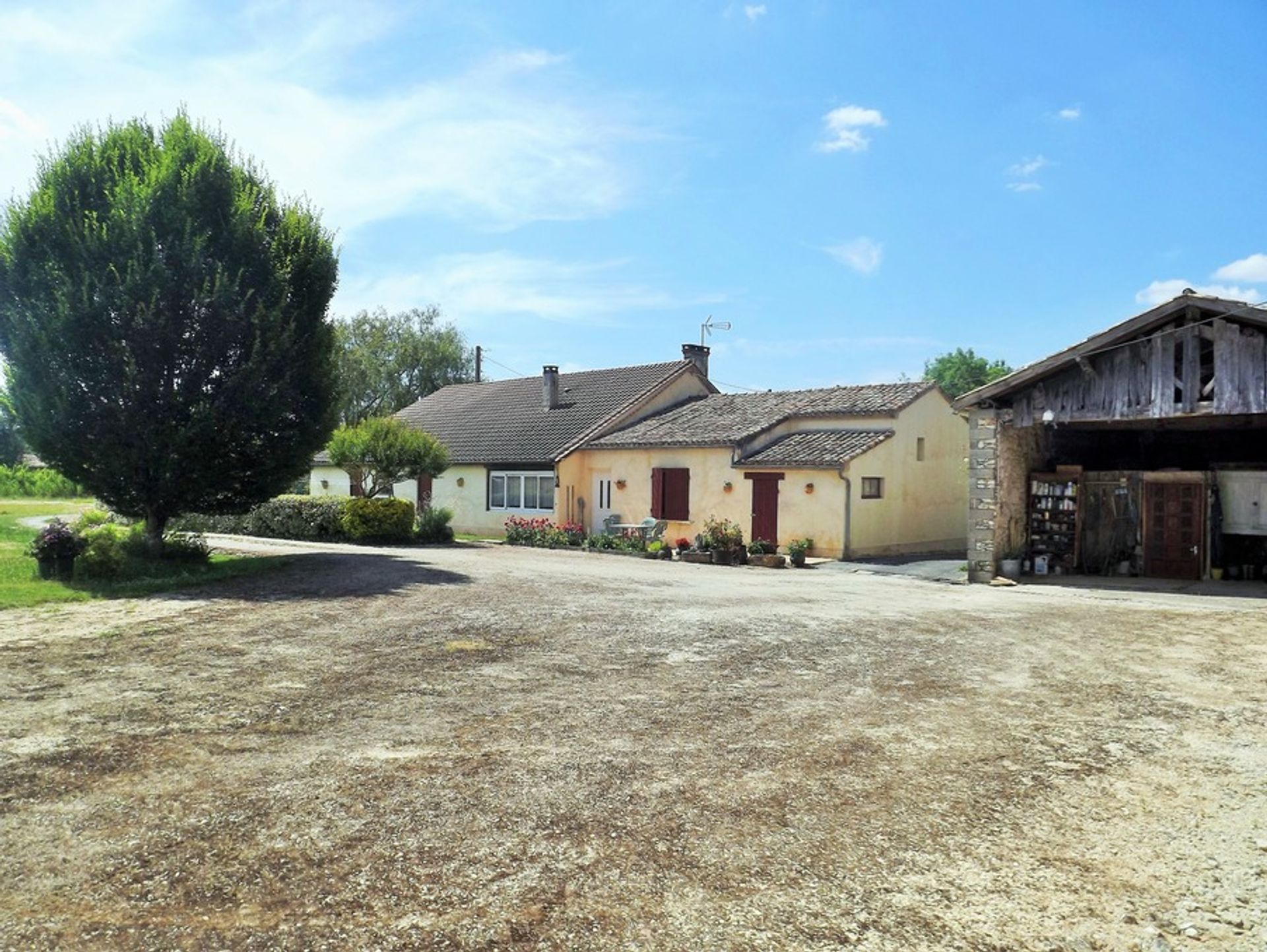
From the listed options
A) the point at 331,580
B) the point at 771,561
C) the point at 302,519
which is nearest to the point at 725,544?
the point at 771,561

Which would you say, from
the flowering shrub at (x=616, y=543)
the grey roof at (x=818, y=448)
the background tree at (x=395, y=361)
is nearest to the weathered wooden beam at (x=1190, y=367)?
the grey roof at (x=818, y=448)

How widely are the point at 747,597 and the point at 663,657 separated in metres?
5.33

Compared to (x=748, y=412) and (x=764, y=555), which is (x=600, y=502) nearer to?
(x=748, y=412)

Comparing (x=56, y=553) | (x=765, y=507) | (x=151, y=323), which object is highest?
(x=151, y=323)

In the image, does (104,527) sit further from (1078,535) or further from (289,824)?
(1078,535)

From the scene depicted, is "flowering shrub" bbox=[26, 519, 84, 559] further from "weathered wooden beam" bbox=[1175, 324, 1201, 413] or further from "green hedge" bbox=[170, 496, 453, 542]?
"weathered wooden beam" bbox=[1175, 324, 1201, 413]

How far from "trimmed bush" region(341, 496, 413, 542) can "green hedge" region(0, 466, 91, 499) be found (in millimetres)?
32262

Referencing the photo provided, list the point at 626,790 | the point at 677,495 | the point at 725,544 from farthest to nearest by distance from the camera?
the point at 677,495 → the point at 725,544 → the point at 626,790

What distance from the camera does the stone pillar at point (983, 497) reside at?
18.2 m

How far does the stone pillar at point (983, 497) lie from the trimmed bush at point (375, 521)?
1566cm

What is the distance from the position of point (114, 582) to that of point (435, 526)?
40.6 ft

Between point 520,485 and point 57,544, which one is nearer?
point 57,544

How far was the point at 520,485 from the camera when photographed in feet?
99.2

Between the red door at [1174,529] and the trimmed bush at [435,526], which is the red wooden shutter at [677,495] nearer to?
the trimmed bush at [435,526]
